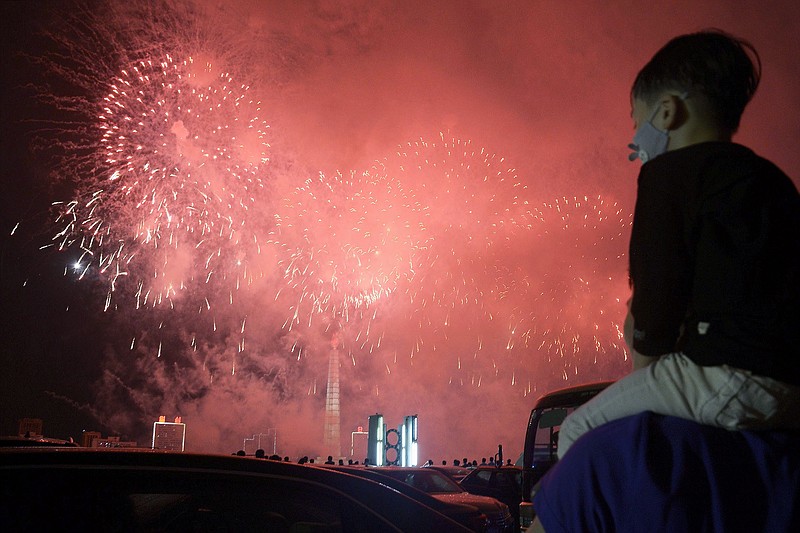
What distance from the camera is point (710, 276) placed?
1349 millimetres

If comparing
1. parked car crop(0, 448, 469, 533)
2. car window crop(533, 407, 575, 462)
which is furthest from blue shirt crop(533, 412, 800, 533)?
car window crop(533, 407, 575, 462)

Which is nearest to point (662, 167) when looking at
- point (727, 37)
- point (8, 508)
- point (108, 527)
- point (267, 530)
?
point (727, 37)

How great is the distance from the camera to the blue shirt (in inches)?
49.0

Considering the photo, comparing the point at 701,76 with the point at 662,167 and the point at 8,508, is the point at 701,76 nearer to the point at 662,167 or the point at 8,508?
the point at 662,167

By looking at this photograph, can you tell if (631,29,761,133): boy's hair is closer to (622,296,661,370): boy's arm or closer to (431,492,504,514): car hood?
(622,296,661,370): boy's arm

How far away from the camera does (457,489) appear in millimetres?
14391

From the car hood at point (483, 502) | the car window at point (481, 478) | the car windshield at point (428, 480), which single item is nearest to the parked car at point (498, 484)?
the car window at point (481, 478)

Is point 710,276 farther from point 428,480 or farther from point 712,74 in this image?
point 428,480

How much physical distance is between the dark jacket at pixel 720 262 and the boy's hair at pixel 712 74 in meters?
0.16

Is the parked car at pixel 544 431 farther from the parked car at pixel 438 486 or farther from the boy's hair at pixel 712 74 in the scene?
the boy's hair at pixel 712 74

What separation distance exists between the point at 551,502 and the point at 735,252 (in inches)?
24.3

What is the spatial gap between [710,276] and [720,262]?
33mm

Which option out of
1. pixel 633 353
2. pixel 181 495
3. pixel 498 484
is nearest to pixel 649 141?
pixel 633 353

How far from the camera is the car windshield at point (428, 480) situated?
14.4 metres
